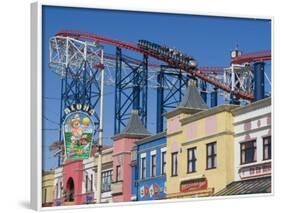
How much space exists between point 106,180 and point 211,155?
5.14ft

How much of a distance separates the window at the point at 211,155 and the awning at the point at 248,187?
1.20ft

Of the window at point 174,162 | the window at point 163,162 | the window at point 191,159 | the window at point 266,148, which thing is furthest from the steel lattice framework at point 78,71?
the window at point 266,148

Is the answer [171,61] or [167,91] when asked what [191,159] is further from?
[171,61]

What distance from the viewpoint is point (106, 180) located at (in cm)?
1096

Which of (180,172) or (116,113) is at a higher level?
(116,113)

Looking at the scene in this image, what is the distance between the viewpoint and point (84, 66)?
10.7m

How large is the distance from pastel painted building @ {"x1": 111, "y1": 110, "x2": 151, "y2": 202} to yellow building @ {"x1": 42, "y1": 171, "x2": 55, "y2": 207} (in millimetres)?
962

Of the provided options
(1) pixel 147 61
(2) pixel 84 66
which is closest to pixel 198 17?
(1) pixel 147 61

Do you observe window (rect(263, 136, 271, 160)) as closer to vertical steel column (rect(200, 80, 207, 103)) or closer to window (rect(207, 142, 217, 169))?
window (rect(207, 142, 217, 169))

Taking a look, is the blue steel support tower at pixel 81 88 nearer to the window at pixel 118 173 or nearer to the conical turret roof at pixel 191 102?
the window at pixel 118 173

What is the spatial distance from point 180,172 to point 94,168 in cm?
128

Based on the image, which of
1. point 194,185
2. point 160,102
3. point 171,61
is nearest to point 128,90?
point 160,102

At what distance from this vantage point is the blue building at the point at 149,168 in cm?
1124

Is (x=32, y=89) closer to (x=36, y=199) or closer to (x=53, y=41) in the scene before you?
(x=53, y=41)
